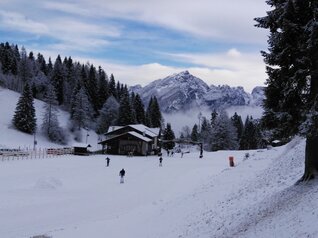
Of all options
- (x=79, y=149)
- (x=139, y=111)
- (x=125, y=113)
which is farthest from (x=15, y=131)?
(x=139, y=111)

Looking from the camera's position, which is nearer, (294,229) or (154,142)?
(294,229)

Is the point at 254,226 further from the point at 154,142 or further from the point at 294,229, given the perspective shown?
the point at 154,142

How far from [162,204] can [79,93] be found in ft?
254

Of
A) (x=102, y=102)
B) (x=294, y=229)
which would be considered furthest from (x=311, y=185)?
(x=102, y=102)

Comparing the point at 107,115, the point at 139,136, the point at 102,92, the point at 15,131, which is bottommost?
the point at 139,136

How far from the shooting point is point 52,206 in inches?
1112

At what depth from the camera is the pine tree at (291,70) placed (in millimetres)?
16031

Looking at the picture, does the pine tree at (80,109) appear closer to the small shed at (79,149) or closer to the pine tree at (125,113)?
the pine tree at (125,113)

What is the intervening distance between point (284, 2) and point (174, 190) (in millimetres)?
21535

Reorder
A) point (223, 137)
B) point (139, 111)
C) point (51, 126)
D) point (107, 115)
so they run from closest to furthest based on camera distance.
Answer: point (223, 137) → point (51, 126) → point (107, 115) → point (139, 111)

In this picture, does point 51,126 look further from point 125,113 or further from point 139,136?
point 139,136

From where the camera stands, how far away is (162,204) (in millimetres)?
27484

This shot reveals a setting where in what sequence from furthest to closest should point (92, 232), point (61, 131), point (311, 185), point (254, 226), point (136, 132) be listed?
point (61, 131) < point (136, 132) < point (92, 232) < point (311, 185) < point (254, 226)

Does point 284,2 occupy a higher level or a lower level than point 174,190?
higher
